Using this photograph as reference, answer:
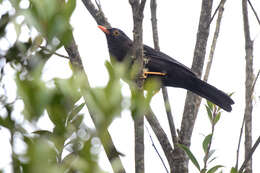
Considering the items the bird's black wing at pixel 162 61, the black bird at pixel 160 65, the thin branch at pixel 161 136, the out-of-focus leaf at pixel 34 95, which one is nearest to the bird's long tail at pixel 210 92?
the black bird at pixel 160 65

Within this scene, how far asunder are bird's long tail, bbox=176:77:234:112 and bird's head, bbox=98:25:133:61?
106 centimetres

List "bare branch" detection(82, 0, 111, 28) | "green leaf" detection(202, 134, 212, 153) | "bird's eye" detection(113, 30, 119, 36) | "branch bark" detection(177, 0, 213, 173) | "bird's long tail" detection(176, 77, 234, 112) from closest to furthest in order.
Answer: "branch bark" detection(177, 0, 213, 173) → "green leaf" detection(202, 134, 212, 153) → "bare branch" detection(82, 0, 111, 28) → "bird's long tail" detection(176, 77, 234, 112) → "bird's eye" detection(113, 30, 119, 36)

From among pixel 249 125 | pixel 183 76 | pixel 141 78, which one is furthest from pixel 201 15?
pixel 183 76

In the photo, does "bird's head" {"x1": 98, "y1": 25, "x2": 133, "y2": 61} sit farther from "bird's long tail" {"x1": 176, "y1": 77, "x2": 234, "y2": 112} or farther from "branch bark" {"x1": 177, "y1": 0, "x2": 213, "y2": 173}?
"branch bark" {"x1": 177, "y1": 0, "x2": 213, "y2": 173}

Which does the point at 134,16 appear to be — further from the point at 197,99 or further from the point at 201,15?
the point at 197,99

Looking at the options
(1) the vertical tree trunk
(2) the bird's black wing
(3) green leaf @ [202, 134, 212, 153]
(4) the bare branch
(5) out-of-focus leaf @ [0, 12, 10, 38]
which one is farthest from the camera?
(2) the bird's black wing

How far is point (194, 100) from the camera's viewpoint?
3.82 meters

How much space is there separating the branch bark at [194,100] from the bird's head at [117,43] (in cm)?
186

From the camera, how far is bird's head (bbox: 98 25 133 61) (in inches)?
221

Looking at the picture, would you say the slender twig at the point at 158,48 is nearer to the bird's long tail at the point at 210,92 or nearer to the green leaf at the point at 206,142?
the green leaf at the point at 206,142

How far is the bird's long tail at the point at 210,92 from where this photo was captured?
4969 mm

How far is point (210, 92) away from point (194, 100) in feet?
4.87

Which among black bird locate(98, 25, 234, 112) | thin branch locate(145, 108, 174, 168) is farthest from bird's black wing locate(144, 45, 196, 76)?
thin branch locate(145, 108, 174, 168)

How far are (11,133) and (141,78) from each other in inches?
73.9
